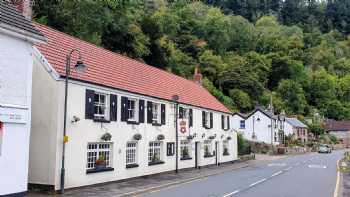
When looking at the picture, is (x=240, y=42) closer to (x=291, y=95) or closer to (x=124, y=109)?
(x=291, y=95)

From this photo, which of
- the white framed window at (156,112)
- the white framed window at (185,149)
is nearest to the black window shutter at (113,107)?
the white framed window at (156,112)

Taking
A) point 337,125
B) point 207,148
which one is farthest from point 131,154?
point 337,125

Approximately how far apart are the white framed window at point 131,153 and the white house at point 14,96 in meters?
8.48

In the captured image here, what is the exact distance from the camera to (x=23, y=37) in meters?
14.9

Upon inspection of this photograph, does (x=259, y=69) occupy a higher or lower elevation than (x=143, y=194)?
higher

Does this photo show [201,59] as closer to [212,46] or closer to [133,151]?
[212,46]

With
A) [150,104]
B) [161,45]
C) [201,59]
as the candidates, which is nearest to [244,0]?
[201,59]

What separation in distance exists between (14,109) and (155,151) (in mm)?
13268


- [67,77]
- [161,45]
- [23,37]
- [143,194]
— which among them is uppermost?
[161,45]

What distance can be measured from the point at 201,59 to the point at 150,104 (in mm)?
63436

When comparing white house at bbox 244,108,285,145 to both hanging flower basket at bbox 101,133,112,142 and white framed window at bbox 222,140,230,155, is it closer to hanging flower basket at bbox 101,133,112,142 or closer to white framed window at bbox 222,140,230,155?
white framed window at bbox 222,140,230,155

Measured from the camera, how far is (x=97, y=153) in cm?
2055

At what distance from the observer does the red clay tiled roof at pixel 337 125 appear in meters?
117

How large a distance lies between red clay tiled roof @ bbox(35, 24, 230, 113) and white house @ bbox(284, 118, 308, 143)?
57.3 metres
